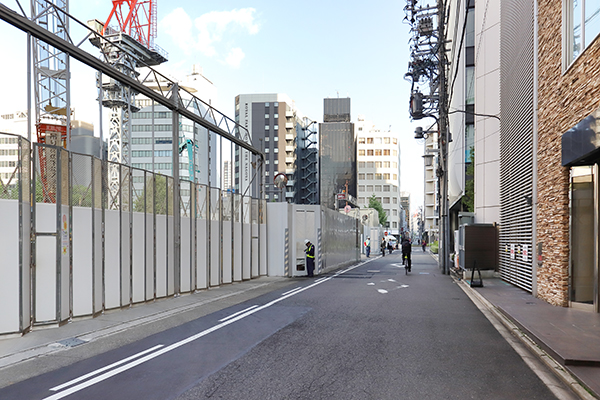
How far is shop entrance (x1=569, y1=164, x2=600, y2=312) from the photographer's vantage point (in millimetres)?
11336

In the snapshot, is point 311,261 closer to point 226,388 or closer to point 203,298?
point 203,298

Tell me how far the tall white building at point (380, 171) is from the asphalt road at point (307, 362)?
118141 millimetres

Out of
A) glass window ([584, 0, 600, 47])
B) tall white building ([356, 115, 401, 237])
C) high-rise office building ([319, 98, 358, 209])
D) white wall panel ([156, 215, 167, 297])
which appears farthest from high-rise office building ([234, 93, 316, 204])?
glass window ([584, 0, 600, 47])

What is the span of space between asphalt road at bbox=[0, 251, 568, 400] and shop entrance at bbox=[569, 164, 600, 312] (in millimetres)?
2537

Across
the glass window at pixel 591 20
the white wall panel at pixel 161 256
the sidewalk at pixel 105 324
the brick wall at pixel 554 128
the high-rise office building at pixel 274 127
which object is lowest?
the sidewalk at pixel 105 324

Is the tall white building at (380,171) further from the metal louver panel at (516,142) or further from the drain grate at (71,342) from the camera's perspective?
the drain grate at (71,342)

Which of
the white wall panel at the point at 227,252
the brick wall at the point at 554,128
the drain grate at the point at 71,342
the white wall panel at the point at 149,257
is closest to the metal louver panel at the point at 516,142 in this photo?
the brick wall at the point at 554,128

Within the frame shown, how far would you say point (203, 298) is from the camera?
14438 mm

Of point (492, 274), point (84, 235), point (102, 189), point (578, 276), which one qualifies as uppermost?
point (102, 189)

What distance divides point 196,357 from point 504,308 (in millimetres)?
7616

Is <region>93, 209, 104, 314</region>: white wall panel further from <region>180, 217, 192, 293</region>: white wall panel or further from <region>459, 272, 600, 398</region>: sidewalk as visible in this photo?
<region>459, 272, 600, 398</region>: sidewalk

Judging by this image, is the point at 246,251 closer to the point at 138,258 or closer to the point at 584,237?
the point at 138,258

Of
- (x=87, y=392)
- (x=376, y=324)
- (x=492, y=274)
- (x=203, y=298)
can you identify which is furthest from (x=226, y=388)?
(x=492, y=274)

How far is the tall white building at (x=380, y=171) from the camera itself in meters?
128
